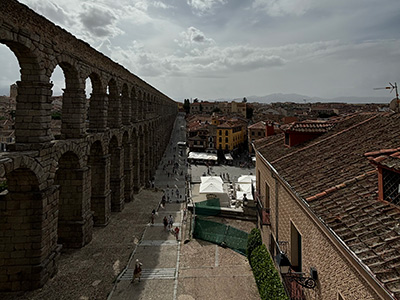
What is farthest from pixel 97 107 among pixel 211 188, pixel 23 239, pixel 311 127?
pixel 311 127

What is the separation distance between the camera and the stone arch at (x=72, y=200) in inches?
632

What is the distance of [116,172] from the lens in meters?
23.1

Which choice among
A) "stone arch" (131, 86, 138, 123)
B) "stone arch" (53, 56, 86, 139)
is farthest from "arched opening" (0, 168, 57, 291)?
"stone arch" (131, 86, 138, 123)

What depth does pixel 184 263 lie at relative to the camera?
606 inches

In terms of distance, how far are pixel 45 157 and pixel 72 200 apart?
469 cm

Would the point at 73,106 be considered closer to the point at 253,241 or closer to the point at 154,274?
the point at 154,274

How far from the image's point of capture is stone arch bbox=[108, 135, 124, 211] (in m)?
23.1

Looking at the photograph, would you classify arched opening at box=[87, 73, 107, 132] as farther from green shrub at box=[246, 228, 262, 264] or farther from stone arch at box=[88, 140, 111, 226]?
green shrub at box=[246, 228, 262, 264]

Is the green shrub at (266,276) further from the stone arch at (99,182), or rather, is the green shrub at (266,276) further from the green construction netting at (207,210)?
the stone arch at (99,182)

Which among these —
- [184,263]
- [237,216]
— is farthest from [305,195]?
[237,216]

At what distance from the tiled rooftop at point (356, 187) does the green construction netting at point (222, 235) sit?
7289 millimetres

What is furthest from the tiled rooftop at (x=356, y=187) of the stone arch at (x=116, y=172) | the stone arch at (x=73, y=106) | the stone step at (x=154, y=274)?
the stone arch at (x=116, y=172)

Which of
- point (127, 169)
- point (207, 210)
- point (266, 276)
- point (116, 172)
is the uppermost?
point (116, 172)

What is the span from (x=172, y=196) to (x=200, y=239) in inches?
529
